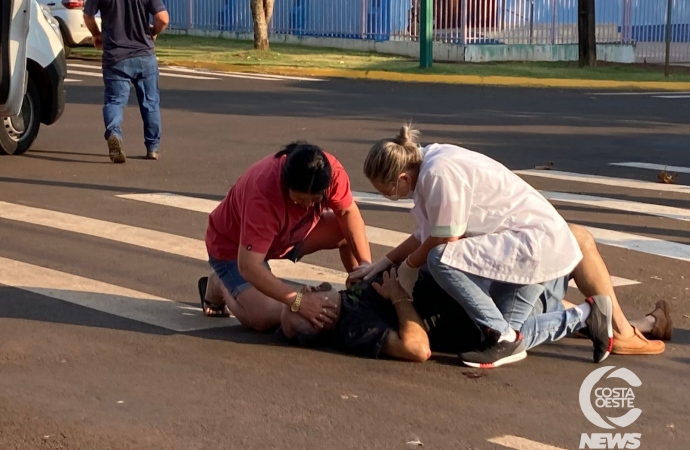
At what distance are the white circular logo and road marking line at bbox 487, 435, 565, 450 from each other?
37 centimetres

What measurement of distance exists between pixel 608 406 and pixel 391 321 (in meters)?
1.18

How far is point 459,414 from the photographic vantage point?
500cm

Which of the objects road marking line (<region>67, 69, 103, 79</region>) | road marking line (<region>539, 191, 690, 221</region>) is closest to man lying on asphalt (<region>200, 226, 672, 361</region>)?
road marking line (<region>539, 191, 690, 221</region>)

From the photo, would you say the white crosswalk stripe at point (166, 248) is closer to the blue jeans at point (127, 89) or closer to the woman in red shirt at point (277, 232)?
the woman in red shirt at point (277, 232)

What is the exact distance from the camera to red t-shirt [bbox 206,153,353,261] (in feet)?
19.0

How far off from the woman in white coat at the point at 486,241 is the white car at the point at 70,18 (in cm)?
1845

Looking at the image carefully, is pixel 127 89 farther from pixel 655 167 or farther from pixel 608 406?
pixel 608 406

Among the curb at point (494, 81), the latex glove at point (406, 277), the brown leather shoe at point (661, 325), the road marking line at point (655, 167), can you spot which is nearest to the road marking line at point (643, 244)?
the brown leather shoe at point (661, 325)

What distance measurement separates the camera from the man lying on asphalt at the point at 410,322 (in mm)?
5742

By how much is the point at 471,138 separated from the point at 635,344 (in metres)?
8.03

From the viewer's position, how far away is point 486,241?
5574 mm

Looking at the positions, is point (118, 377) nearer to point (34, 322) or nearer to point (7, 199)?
point (34, 322)

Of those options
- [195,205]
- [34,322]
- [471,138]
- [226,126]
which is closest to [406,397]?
[34,322]

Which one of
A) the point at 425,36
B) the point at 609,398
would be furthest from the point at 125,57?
the point at 425,36
